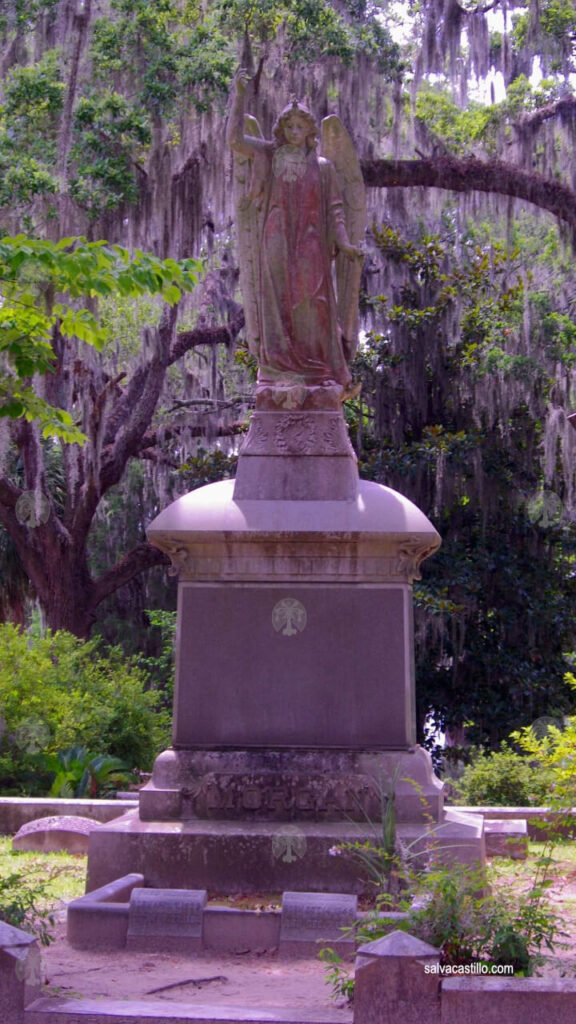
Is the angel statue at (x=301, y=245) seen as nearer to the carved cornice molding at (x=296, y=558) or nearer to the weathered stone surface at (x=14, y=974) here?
the carved cornice molding at (x=296, y=558)

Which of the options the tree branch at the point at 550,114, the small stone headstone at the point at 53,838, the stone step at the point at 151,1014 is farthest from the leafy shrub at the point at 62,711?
the tree branch at the point at 550,114

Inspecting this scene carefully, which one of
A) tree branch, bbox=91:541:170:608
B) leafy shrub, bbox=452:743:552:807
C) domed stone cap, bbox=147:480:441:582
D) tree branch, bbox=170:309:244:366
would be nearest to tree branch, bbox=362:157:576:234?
tree branch, bbox=170:309:244:366

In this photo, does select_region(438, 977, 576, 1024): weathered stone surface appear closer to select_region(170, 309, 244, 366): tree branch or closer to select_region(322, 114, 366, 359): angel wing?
select_region(322, 114, 366, 359): angel wing

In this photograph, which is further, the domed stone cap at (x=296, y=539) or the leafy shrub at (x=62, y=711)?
the leafy shrub at (x=62, y=711)

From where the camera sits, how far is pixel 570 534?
17.8m

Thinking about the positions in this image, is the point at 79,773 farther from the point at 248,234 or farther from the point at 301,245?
the point at 301,245

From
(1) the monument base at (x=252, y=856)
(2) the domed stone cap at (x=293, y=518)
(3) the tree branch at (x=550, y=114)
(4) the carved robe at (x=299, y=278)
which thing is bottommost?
(1) the monument base at (x=252, y=856)

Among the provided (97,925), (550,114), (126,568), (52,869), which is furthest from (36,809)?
(550,114)

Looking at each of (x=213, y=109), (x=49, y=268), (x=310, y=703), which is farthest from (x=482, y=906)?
(x=213, y=109)

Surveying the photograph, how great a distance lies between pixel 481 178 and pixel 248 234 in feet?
33.1

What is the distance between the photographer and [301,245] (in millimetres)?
8555

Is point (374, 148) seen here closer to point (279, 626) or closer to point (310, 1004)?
point (279, 626)

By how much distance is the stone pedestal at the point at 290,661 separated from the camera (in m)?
7.21

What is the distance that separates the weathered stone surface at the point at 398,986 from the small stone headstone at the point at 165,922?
6.55 feet
